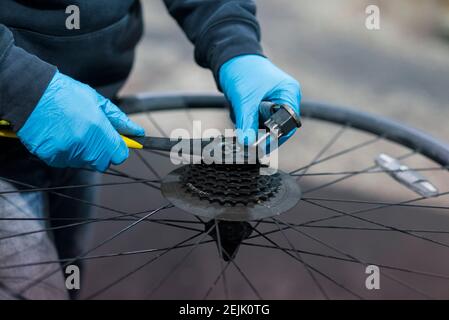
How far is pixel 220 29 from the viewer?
78 centimetres

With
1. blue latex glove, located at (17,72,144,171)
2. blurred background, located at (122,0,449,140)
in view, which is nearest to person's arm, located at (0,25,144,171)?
blue latex glove, located at (17,72,144,171)

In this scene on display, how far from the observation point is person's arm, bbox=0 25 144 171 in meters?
0.58

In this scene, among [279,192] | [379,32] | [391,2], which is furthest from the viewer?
[391,2]

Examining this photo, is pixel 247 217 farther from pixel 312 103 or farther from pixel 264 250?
pixel 264 250

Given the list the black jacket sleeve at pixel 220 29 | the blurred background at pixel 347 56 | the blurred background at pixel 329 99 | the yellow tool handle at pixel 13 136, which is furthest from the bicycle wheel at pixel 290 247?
the blurred background at pixel 347 56

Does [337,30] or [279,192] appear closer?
[279,192]

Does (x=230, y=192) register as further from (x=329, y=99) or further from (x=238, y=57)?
(x=329, y=99)

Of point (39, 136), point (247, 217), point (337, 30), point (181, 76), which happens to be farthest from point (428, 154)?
point (337, 30)

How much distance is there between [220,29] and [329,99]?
46.3 inches

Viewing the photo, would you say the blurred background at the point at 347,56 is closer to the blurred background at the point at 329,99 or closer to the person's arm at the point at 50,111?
the blurred background at the point at 329,99

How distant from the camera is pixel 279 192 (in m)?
0.62

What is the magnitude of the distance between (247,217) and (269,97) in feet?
0.76

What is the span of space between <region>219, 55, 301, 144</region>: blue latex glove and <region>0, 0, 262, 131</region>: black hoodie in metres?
0.03
